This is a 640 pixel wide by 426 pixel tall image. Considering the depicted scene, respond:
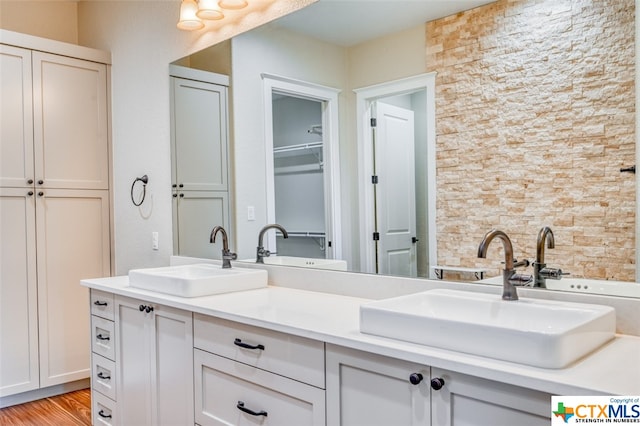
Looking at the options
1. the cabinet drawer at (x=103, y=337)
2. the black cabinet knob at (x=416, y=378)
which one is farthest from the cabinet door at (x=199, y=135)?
the black cabinet knob at (x=416, y=378)

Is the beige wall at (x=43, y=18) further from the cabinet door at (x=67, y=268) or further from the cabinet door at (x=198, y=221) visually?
the cabinet door at (x=198, y=221)

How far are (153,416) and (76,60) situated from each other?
2.37 m

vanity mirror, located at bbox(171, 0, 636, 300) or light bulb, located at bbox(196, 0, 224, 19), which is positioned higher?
light bulb, located at bbox(196, 0, 224, 19)

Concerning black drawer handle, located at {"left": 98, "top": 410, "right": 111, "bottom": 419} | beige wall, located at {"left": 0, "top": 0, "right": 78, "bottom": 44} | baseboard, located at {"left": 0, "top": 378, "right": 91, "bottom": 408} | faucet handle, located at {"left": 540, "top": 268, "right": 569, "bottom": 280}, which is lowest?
baseboard, located at {"left": 0, "top": 378, "right": 91, "bottom": 408}

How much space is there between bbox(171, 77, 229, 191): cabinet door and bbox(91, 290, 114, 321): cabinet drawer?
0.74 meters

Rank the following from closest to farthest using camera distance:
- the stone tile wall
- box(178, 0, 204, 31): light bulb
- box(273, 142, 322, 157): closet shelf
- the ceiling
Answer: the stone tile wall < the ceiling < box(273, 142, 322, 157): closet shelf < box(178, 0, 204, 31): light bulb

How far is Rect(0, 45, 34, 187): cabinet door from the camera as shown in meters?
3.02

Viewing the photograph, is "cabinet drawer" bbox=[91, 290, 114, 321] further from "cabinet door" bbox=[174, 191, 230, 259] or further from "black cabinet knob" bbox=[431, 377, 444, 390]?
"black cabinet knob" bbox=[431, 377, 444, 390]

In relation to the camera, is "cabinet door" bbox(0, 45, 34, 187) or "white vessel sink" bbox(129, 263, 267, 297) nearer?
"white vessel sink" bbox(129, 263, 267, 297)

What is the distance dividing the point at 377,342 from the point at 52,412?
102 inches

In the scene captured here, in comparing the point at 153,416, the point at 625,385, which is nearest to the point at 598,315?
the point at 625,385

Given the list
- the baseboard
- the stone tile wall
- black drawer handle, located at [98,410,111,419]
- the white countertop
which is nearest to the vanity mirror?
the stone tile wall

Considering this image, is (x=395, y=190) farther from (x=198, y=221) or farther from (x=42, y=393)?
(x=42, y=393)

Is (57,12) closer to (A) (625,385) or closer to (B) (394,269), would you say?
(B) (394,269)
